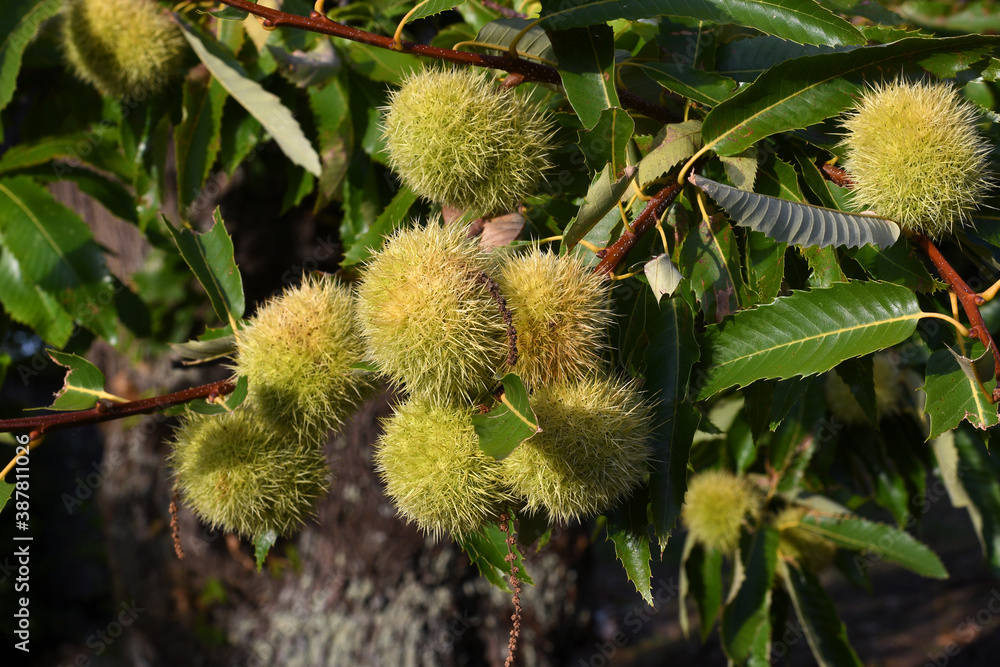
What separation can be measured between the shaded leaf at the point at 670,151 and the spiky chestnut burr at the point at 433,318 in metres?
0.26

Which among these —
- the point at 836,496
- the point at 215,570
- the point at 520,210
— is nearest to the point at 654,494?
the point at 520,210

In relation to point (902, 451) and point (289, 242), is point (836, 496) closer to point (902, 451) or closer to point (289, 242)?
point (902, 451)

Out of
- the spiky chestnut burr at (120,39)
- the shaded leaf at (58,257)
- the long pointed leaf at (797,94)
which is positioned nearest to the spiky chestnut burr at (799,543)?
the long pointed leaf at (797,94)

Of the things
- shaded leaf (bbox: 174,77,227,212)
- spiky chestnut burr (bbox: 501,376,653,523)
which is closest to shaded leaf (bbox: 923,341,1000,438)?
spiky chestnut burr (bbox: 501,376,653,523)

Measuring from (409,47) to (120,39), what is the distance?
1.12 m

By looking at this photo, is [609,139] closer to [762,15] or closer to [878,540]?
[762,15]

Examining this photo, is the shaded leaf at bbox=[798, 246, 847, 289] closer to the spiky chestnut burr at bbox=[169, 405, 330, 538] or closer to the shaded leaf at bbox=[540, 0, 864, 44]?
the shaded leaf at bbox=[540, 0, 864, 44]

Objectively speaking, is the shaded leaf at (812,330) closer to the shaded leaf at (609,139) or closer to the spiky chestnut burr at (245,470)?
the shaded leaf at (609,139)

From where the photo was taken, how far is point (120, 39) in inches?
64.5

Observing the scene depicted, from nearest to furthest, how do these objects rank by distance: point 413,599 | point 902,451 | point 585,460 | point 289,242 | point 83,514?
1. point 585,460
2. point 902,451
3. point 413,599
4. point 289,242
5. point 83,514

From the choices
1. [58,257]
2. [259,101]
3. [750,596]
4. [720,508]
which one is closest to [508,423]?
[259,101]

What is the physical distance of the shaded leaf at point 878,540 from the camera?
1.72 meters

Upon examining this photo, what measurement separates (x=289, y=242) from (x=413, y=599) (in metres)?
1.45

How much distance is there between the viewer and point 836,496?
6.41ft
